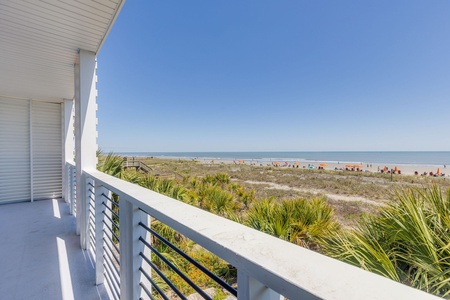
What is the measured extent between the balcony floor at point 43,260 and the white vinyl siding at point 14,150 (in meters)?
1.08

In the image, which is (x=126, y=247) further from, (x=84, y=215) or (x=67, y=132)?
(x=67, y=132)

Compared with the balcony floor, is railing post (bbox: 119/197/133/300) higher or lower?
higher

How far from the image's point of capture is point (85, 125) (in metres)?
2.77

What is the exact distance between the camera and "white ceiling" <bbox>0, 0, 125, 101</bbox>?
1.91 meters

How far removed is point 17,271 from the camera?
2152 mm

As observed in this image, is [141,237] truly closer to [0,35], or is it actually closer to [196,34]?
[0,35]

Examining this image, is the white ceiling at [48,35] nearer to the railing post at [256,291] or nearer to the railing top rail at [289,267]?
the railing top rail at [289,267]

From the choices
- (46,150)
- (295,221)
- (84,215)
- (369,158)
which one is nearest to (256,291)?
(84,215)

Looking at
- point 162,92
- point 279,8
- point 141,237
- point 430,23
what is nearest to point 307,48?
point 279,8

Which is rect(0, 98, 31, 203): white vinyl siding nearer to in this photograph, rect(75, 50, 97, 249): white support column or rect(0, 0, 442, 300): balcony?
rect(0, 0, 442, 300): balcony

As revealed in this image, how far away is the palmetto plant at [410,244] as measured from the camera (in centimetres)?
149

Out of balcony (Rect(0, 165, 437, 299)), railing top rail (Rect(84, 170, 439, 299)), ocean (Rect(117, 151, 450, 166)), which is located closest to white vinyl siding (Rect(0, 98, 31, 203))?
balcony (Rect(0, 165, 437, 299))

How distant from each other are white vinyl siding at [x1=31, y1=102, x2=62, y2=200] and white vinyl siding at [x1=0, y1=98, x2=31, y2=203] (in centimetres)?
13

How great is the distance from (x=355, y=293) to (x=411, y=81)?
2835 centimetres
